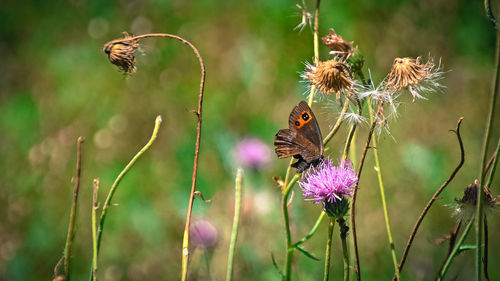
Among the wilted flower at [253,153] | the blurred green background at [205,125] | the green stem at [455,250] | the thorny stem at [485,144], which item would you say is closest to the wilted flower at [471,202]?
the green stem at [455,250]

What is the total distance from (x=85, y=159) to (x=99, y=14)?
1.15m

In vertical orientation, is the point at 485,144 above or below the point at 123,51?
below

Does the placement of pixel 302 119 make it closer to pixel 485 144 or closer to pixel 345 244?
pixel 345 244

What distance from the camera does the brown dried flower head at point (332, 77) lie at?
1166mm

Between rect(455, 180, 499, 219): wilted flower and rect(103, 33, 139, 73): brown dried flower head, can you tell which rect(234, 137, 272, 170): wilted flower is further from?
rect(455, 180, 499, 219): wilted flower

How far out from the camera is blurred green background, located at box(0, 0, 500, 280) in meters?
2.36

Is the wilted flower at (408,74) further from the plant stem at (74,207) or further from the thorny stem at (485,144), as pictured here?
the plant stem at (74,207)

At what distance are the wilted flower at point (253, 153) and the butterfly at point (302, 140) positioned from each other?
1229mm

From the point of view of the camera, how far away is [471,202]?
1.14 m

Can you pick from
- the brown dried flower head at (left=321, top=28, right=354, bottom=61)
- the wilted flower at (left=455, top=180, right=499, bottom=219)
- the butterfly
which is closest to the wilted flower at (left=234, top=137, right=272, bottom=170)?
the butterfly

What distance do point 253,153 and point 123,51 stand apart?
1.48 m

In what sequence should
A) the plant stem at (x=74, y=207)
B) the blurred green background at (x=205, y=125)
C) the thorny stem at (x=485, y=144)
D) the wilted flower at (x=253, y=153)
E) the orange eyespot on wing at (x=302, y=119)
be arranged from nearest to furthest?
1. the thorny stem at (x=485, y=144)
2. the plant stem at (x=74, y=207)
3. the orange eyespot on wing at (x=302, y=119)
4. the blurred green background at (x=205, y=125)
5. the wilted flower at (x=253, y=153)

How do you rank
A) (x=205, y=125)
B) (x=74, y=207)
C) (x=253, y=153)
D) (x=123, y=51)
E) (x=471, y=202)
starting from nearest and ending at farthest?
(x=74, y=207)
(x=471, y=202)
(x=123, y=51)
(x=253, y=153)
(x=205, y=125)

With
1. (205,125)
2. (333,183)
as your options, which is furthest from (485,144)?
(205,125)
